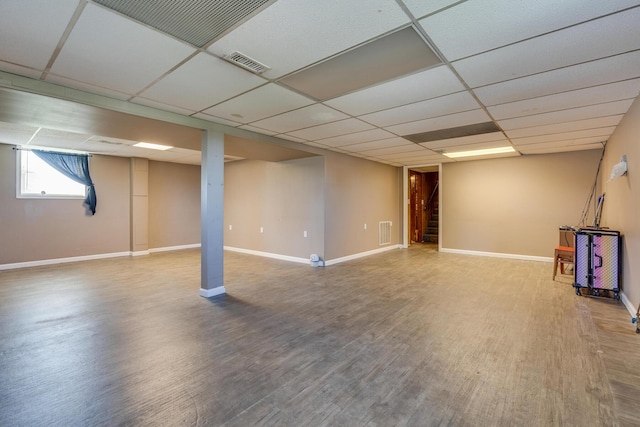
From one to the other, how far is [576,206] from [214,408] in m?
7.55

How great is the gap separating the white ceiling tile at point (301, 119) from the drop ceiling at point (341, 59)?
0.10 ft

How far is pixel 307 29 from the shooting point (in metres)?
2.00

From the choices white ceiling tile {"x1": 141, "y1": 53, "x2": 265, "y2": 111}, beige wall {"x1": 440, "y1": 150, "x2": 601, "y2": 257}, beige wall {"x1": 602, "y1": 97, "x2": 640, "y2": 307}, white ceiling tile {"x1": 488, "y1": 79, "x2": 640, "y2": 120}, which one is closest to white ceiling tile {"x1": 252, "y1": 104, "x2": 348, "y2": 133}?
white ceiling tile {"x1": 141, "y1": 53, "x2": 265, "y2": 111}

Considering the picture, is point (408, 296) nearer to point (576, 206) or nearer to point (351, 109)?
point (351, 109)

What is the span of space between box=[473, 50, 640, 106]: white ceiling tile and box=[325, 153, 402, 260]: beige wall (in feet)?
11.6

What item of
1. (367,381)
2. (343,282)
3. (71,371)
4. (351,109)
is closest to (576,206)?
(343,282)

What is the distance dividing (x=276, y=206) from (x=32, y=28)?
5.23 metres

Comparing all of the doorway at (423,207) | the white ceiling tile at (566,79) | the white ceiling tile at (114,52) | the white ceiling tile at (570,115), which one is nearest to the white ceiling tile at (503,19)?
the white ceiling tile at (566,79)

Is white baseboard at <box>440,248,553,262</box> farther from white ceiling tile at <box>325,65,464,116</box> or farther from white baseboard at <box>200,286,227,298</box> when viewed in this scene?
white baseboard at <box>200,286,227,298</box>

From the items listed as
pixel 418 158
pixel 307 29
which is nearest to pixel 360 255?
pixel 418 158

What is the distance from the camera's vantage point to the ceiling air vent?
2348mm

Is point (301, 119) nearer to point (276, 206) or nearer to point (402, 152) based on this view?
point (402, 152)

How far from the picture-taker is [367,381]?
212cm

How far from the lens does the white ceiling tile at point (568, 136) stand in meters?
4.52
